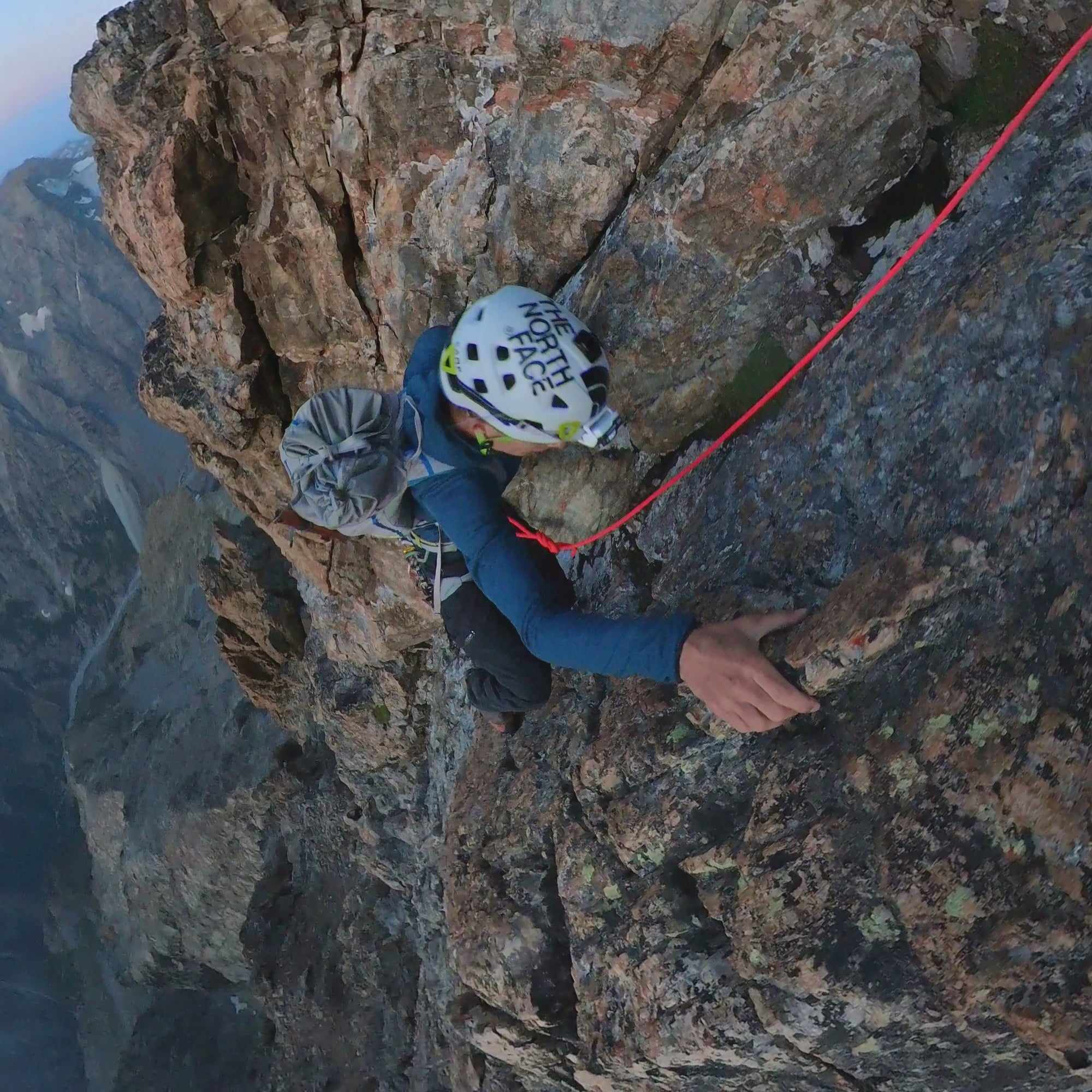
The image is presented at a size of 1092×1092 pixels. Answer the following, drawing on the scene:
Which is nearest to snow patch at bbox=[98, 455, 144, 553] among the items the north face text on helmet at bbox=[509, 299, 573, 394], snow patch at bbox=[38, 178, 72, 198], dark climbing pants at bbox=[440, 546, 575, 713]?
snow patch at bbox=[38, 178, 72, 198]

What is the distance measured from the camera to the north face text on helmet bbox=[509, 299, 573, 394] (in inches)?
196

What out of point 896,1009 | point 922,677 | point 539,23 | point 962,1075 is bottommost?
point 962,1075

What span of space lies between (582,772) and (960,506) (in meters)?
3.11

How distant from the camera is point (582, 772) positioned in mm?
5621

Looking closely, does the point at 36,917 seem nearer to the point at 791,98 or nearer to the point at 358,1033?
the point at 358,1033

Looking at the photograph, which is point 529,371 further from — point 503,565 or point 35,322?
point 35,322

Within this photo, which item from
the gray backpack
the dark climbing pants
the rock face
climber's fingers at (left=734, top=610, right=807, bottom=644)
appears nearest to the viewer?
the rock face

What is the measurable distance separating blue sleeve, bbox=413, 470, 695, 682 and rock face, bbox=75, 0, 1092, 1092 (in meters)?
0.81

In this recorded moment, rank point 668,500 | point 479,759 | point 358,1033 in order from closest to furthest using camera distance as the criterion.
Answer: point 668,500
point 479,759
point 358,1033

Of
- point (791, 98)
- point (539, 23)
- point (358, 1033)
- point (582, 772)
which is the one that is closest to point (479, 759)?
point (582, 772)

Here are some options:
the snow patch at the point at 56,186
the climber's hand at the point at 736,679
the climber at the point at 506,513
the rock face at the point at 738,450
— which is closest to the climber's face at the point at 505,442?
the climber at the point at 506,513

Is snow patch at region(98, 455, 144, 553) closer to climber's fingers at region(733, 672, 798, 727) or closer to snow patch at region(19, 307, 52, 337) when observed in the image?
snow patch at region(19, 307, 52, 337)

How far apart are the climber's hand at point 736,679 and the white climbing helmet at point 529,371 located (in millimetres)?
1904

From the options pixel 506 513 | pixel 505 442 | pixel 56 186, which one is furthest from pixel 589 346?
pixel 56 186
